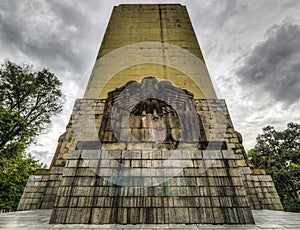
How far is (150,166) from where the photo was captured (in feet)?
17.9

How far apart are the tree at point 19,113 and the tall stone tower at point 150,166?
1586 mm

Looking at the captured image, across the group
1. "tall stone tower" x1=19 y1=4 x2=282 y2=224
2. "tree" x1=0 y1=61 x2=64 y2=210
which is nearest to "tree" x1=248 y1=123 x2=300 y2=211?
"tall stone tower" x1=19 y1=4 x2=282 y2=224

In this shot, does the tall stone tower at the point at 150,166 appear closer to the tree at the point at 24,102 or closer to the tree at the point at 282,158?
the tree at the point at 24,102

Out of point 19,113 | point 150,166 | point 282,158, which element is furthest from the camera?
point 282,158

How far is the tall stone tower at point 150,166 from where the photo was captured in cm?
460

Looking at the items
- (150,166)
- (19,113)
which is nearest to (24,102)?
(19,113)

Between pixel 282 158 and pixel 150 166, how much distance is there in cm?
1761

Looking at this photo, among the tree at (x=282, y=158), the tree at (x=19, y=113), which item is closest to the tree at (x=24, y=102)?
the tree at (x=19, y=113)

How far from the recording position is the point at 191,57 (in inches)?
509

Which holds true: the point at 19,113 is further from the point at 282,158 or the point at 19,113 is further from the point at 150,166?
the point at 282,158

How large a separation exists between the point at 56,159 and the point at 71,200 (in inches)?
180

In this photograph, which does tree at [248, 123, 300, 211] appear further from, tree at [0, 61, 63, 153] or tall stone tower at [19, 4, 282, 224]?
tree at [0, 61, 63, 153]

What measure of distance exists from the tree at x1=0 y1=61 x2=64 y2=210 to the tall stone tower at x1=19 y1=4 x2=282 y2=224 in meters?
1.59

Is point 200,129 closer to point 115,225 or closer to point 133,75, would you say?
point 115,225
